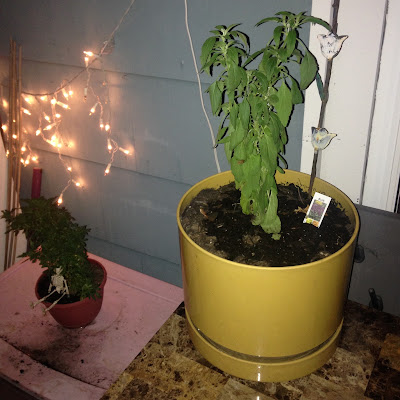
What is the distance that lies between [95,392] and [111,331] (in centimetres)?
24

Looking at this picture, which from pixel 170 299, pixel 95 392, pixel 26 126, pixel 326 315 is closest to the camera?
pixel 326 315

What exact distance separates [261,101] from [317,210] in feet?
1.04

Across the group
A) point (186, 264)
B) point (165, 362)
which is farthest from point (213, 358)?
point (186, 264)

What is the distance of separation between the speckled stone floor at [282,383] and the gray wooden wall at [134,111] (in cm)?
53

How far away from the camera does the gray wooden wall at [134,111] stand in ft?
4.00

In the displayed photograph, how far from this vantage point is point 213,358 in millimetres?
1024

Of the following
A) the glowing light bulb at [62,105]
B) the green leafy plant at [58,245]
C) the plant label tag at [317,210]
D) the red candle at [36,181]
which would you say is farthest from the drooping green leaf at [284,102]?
the red candle at [36,181]

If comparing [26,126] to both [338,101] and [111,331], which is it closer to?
[111,331]

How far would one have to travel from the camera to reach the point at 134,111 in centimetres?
145

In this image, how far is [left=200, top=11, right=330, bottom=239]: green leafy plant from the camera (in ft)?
2.68

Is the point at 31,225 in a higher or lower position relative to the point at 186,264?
lower

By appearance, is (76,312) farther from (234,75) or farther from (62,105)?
(234,75)

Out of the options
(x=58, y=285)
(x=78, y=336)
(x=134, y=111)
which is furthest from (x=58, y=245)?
(x=134, y=111)

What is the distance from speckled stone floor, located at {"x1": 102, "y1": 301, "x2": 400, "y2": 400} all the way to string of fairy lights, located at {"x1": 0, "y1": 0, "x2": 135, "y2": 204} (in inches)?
30.8
